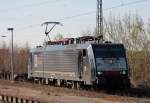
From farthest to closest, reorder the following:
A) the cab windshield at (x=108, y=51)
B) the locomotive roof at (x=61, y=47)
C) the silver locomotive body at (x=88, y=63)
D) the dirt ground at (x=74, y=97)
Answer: the locomotive roof at (x=61, y=47) < the cab windshield at (x=108, y=51) < the silver locomotive body at (x=88, y=63) < the dirt ground at (x=74, y=97)

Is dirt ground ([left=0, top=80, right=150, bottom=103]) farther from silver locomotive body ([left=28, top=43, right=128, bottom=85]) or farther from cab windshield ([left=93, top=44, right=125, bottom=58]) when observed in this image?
cab windshield ([left=93, top=44, right=125, bottom=58])

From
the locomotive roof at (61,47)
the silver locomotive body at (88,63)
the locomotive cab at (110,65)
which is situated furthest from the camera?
the locomotive roof at (61,47)

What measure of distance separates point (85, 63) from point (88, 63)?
2.07ft

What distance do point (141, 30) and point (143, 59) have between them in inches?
169

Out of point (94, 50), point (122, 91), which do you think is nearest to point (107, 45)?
point (94, 50)

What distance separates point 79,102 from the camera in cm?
2030

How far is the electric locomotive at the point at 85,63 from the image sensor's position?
2931 centimetres

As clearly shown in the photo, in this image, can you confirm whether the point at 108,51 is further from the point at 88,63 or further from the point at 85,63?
the point at 85,63

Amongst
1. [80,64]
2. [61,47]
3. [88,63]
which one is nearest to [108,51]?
[88,63]

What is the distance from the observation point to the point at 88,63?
29.9m

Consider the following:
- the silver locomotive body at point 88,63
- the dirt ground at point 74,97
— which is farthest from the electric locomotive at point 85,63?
the dirt ground at point 74,97

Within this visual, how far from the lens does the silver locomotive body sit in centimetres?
2927

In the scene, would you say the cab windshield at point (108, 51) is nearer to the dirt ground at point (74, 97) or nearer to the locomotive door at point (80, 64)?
the locomotive door at point (80, 64)

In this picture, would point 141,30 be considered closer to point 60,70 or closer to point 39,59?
point 39,59
